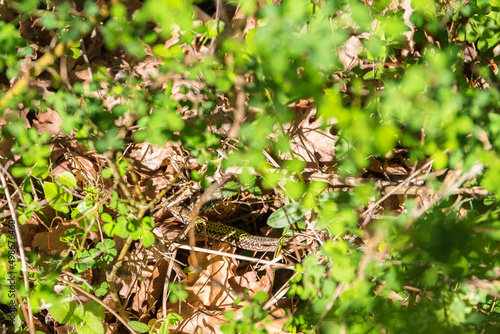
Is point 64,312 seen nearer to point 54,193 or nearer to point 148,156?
point 54,193

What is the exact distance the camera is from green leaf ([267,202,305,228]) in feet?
10.3

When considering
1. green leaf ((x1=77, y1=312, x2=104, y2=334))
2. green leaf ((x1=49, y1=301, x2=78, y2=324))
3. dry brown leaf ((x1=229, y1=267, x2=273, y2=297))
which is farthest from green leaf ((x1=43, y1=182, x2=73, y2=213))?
dry brown leaf ((x1=229, y1=267, x2=273, y2=297))

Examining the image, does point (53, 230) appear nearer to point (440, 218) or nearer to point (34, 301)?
point (34, 301)

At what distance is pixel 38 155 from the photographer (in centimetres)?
235

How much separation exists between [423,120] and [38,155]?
212 centimetres

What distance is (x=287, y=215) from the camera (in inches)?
125

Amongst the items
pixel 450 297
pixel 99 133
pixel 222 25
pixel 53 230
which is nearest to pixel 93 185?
pixel 53 230

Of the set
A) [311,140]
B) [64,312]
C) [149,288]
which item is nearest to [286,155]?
[311,140]

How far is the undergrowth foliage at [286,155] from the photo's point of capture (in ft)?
5.59

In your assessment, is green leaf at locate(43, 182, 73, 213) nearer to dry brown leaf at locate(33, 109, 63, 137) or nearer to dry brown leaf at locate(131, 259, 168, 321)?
dry brown leaf at locate(33, 109, 63, 137)

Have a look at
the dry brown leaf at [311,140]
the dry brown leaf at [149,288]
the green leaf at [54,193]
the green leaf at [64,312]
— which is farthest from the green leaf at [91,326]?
the dry brown leaf at [311,140]

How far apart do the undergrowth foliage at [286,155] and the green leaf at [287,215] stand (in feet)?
0.06

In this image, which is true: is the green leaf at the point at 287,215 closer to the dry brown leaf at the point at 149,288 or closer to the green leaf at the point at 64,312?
the dry brown leaf at the point at 149,288

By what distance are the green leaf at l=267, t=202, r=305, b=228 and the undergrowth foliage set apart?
0.7 inches
